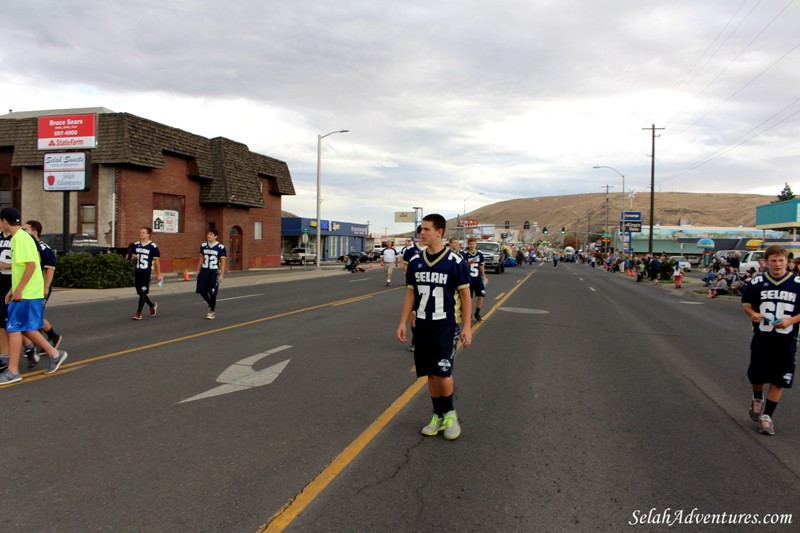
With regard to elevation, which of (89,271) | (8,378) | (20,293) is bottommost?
(8,378)

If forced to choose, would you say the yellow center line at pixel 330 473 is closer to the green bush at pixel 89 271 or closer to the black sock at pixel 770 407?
the black sock at pixel 770 407

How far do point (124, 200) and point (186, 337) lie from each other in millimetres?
20634

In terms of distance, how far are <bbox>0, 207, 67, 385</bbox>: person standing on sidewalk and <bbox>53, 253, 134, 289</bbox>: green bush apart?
46.6 ft

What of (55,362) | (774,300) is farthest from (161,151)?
(774,300)

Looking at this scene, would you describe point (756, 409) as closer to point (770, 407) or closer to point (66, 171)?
point (770, 407)

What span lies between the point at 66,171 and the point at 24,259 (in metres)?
18.2

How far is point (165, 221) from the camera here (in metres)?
29.3

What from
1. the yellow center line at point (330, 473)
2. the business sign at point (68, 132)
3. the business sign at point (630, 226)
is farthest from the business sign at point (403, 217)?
the yellow center line at point (330, 473)

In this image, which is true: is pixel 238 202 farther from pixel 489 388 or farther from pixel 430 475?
pixel 430 475

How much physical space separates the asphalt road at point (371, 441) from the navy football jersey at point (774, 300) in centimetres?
100

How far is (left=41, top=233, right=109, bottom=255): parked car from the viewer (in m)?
22.6

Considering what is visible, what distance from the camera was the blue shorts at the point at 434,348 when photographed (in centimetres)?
445

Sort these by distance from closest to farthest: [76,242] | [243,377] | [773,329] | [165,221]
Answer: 1. [773,329]
2. [243,377]
3. [76,242]
4. [165,221]

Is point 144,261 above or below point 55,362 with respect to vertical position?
above
